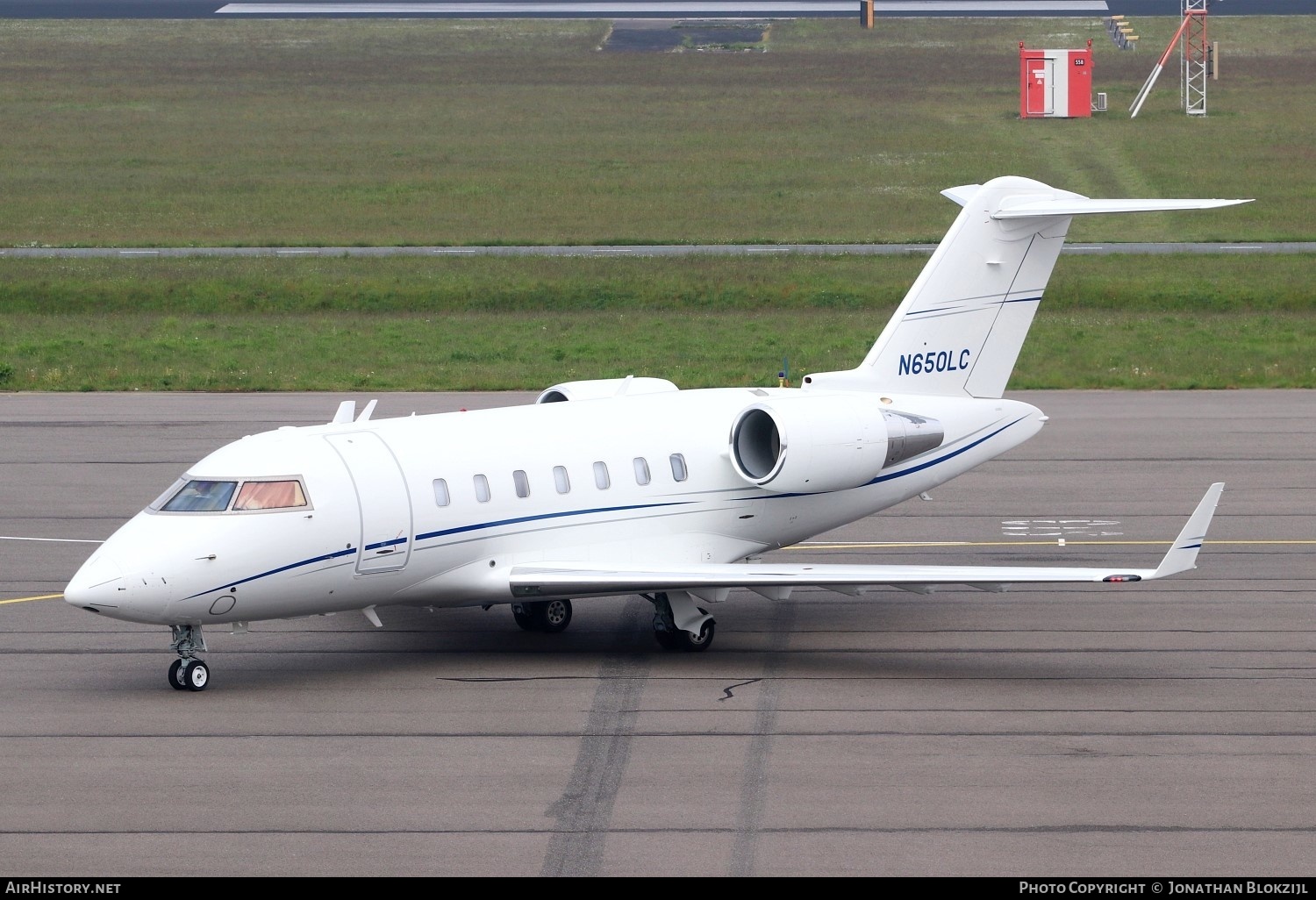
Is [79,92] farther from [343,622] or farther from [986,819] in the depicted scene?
[986,819]

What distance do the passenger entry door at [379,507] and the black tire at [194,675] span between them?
2045 mm

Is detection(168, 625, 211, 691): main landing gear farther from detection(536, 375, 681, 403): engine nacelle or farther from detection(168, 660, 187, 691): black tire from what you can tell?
detection(536, 375, 681, 403): engine nacelle

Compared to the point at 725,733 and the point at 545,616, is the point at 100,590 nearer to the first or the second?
the point at 545,616

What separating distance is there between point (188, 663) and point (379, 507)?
2.72 metres

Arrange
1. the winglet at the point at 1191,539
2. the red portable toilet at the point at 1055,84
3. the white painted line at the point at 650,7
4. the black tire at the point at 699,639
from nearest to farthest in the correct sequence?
the winglet at the point at 1191,539, the black tire at the point at 699,639, the red portable toilet at the point at 1055,84, the white painted line at the point at 650,7

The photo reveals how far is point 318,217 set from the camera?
225 ft

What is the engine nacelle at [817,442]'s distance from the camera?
21.6 m

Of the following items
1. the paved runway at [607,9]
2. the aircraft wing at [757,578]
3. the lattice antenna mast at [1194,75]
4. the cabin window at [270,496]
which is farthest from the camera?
the paved runway at [607,9]

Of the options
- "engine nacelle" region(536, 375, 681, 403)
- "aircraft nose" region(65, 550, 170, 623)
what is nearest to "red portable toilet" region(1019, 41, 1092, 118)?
"engine nacelle" region(536, 375, 681, 403)

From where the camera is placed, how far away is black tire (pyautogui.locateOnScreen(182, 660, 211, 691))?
1912 cm

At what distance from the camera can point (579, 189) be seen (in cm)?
7475

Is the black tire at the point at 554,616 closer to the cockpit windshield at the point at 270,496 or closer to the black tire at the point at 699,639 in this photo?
the black tire at the point at 699,639

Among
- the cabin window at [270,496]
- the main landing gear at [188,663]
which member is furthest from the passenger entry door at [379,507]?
the main landing gear at [188,663]

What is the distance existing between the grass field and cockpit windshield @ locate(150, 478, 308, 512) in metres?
20.5
